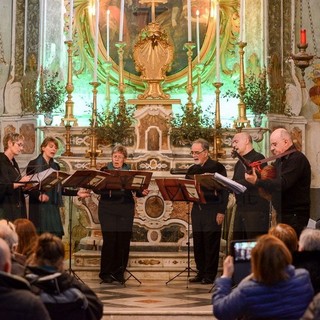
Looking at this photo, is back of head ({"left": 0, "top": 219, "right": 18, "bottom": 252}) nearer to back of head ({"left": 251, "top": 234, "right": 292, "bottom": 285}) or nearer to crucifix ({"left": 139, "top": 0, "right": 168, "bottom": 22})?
back of head ({"left": 251, "top": 234, "right": 292, "bottom": 285})

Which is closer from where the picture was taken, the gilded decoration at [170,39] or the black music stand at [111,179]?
the black music stand at [111,179]

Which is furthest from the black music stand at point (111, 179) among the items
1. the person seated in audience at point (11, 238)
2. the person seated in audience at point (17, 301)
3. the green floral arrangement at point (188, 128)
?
the person seated in audience at point (17, 301)

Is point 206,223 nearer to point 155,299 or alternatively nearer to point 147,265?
point 147,265

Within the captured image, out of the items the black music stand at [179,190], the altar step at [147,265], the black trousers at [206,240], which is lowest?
the altar step at [147,265]

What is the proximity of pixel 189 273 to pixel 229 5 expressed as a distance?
4557 mm

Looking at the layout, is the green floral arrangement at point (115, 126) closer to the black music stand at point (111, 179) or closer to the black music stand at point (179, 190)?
the black music stand at point (111, 179)

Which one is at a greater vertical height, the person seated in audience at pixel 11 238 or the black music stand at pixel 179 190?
the black music stand at pixel 179 190

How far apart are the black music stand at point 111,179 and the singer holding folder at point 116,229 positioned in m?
0.35

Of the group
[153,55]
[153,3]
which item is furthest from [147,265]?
[153,3]

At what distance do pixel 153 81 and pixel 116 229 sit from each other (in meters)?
2.91

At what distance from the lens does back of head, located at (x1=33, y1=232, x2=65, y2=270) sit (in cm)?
632

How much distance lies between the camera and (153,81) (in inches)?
536

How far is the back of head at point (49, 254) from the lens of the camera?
249 inches

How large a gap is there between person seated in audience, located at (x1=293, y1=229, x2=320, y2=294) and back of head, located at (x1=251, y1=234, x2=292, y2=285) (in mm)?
1112
